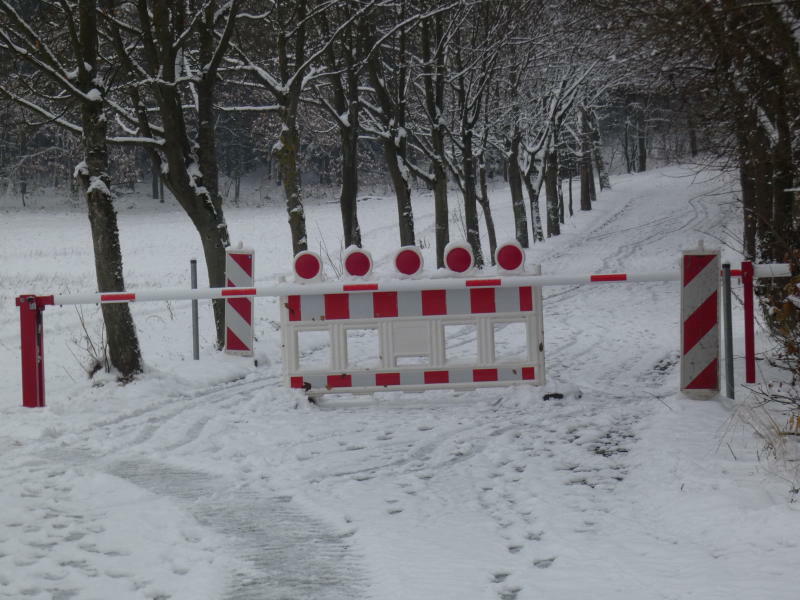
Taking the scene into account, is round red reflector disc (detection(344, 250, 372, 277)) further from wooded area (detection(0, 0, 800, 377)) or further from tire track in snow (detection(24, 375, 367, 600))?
wooded area (detection(0, 0, 800, 377))

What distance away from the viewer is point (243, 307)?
37.2 ft

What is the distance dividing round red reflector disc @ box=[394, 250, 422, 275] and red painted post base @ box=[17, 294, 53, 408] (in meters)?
3.20

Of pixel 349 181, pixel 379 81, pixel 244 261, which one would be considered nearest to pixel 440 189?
pixel 349 181

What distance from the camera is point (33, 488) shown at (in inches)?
232

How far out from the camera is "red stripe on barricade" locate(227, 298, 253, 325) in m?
11.3

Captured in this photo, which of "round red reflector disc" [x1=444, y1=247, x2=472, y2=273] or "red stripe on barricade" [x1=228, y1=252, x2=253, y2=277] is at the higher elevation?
"red stripe on barricade" [x1=228, y1=252, x2=253, y2=277]

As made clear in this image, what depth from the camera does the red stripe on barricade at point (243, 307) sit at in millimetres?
11258

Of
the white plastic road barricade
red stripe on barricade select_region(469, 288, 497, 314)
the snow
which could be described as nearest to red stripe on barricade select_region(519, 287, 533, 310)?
the white plastic road barricade

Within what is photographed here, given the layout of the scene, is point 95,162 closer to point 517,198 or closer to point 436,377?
point 436,377

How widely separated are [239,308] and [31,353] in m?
3.08

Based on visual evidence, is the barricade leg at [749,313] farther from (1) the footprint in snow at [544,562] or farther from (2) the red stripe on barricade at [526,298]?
(1) the footprint in snow at [544,562]

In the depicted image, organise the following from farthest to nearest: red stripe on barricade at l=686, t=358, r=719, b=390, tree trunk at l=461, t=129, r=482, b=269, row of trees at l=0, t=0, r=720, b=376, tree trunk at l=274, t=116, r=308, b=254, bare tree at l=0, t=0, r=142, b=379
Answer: tree trunk at l=461, t=129, r=482, b=269 < tree trunk at l=274, t=116, r=308, b=254 < row of trees at l=0, t=0, r=720, b=376 < bare tree at l=0, t=0, r=142, b=379 < red stripe on barricade at l=686, t=358, r=719, b=390

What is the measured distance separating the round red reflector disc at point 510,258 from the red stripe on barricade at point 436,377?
1125mm

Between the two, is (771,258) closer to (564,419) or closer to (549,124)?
(564,419)
